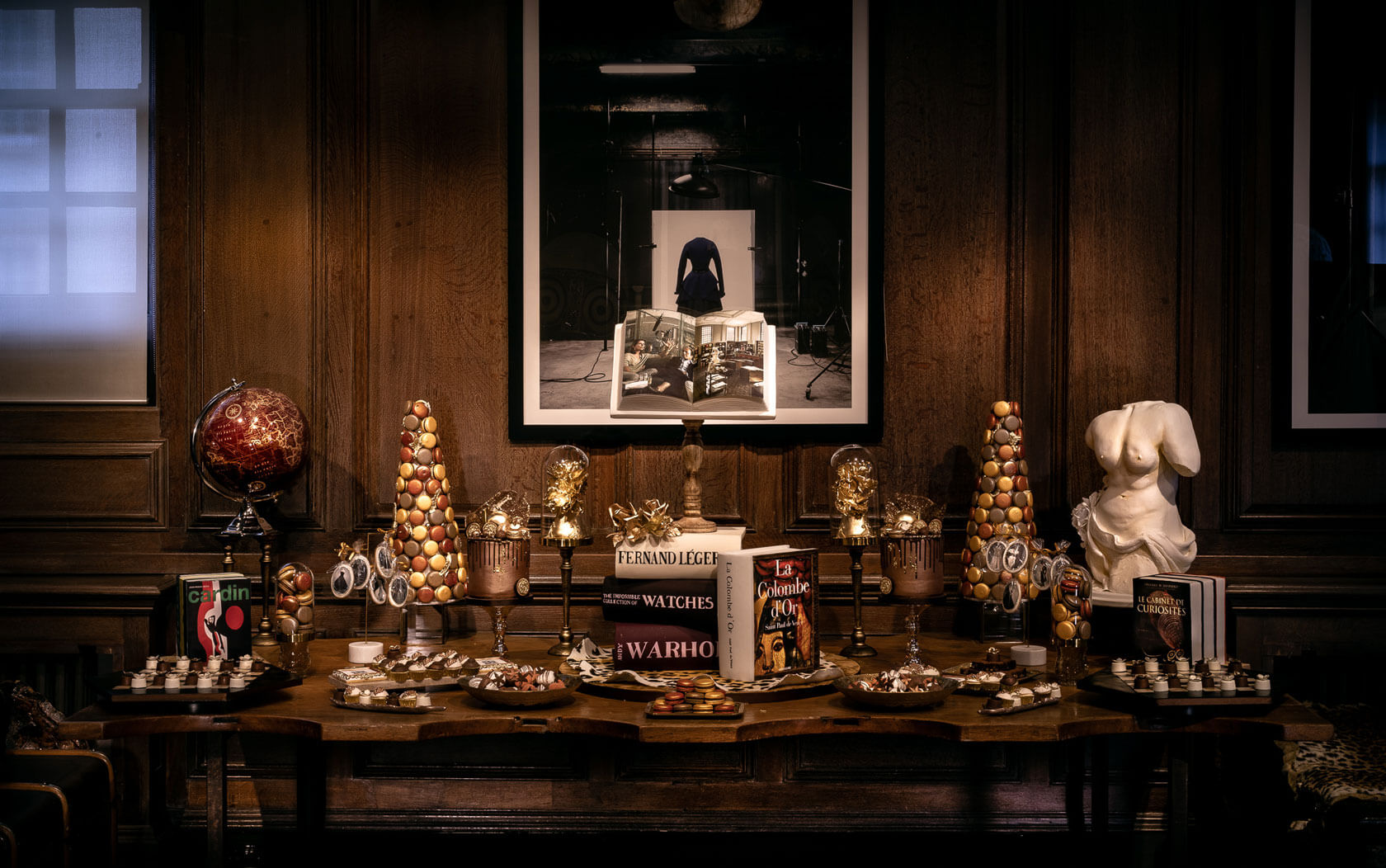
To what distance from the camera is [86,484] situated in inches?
127

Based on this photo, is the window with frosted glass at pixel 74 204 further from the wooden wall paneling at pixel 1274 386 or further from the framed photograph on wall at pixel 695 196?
the wooden wall paneling at pixel 1274 386

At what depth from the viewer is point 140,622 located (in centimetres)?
310

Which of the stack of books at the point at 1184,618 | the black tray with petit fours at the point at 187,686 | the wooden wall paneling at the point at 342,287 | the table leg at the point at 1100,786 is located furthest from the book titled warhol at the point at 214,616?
the table leg at the point at 1100,786

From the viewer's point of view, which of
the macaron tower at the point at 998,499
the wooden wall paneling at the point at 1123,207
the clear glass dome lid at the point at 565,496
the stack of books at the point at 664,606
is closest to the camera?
the stack of books at the point at 664,606

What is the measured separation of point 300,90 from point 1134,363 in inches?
110

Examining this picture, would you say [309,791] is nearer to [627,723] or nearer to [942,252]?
[627,723]

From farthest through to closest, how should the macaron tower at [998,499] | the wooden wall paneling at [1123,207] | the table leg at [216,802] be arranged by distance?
1. the wooden wall paneling at [1123,207]
2. the macaron tower at [998,499]
3. the table leg at [216,802]

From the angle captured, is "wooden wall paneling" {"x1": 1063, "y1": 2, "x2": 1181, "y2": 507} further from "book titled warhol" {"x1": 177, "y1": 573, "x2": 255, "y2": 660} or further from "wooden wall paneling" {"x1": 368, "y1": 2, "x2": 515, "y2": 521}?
"book titled warhol" {"x1": 177, "y1": 573, "x2": 255, "y2": 660}

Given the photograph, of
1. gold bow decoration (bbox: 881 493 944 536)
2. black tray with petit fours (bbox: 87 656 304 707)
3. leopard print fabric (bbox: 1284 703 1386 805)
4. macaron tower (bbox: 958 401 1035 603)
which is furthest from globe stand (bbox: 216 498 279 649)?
leopard print fabric (bbox: 1284 703 1386 805)

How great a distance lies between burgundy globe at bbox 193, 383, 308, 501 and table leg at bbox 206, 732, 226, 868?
0.76m

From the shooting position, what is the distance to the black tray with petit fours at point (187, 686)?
2.27 m

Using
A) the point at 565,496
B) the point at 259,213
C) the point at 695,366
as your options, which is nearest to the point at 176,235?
the point at 259,213

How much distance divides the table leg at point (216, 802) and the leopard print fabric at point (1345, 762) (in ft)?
9.00

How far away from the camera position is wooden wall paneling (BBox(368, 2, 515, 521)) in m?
3.24
